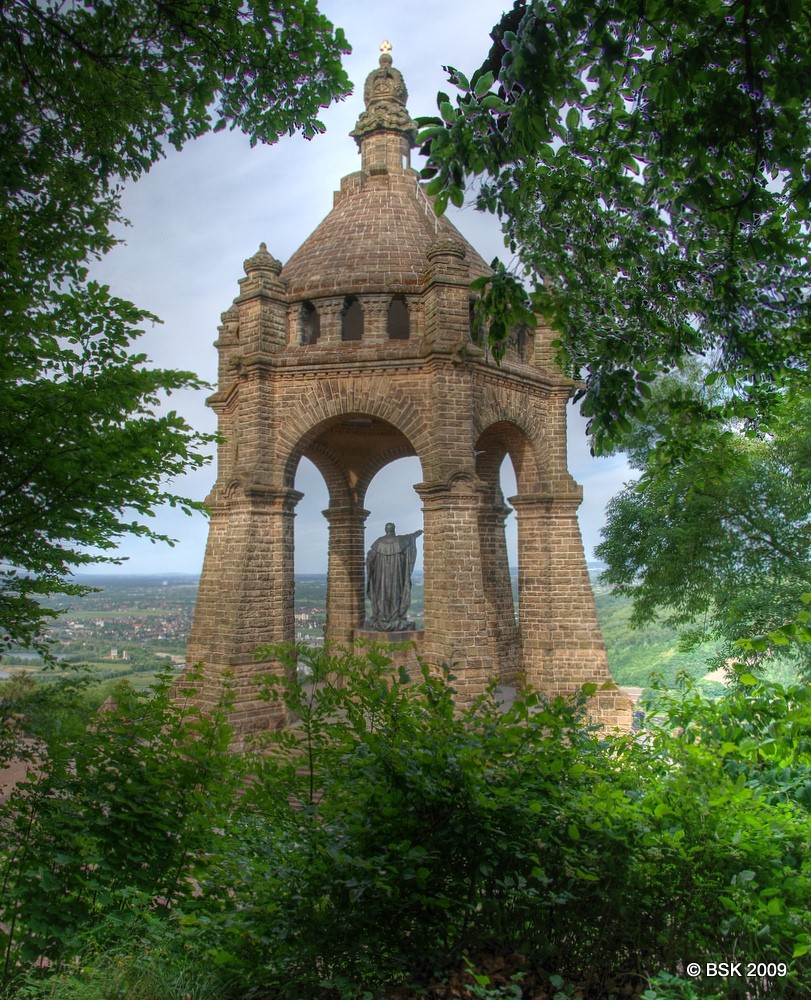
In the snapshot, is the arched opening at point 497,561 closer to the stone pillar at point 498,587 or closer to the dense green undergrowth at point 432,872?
the stone pillar at point 498,587

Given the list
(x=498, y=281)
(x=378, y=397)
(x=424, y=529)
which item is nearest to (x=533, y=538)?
(x=424, y=529)

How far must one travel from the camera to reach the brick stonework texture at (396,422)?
10445 millimetres

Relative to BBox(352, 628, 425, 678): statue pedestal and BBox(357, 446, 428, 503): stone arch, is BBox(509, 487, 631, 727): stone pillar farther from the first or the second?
BBox(357, 446, 428, 503): stone arch

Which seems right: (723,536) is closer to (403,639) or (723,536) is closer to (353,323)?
(403,639)

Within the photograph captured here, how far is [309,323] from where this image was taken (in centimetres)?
1193

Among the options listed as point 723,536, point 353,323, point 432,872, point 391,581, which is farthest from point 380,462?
point 432,872

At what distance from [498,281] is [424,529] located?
6.65 m

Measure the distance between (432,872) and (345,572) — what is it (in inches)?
445

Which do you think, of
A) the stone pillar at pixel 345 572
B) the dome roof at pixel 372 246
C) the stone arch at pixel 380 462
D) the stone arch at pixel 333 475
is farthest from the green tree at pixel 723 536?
the stone arch at pixel 333 475

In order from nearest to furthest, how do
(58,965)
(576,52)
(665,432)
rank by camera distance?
(58,965) < (576,52) < (665,432)

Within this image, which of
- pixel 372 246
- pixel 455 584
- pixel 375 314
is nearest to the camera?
pixel 455 584

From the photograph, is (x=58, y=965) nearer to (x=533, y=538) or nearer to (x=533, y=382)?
(x=533, y=538)

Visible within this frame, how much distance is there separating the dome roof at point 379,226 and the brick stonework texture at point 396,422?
0.04 m

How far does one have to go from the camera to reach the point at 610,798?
354 centimetres
